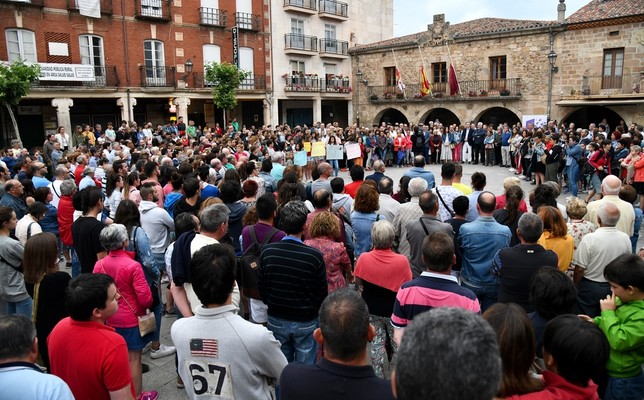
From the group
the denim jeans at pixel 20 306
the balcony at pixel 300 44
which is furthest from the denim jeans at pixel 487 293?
the balcony at pixel 300 44

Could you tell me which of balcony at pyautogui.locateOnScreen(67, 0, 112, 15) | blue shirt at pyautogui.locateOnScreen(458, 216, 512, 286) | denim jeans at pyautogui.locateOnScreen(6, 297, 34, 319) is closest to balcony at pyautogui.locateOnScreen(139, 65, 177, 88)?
balcony at pyautogui.locateOnScreen(67, 0, 112, 15)

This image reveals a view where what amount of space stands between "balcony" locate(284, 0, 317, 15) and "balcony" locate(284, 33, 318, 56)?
1.51 m

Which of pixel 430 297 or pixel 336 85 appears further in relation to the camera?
pixel 336 85

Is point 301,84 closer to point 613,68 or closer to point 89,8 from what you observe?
point 89,8

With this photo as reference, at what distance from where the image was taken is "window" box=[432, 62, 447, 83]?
94.8ft

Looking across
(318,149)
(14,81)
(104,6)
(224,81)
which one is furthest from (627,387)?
(104,6)

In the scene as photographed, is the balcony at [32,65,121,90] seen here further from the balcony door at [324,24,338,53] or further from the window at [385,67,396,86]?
the window at [385,67,396,86]

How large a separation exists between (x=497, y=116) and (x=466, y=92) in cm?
262

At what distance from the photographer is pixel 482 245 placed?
456 cm

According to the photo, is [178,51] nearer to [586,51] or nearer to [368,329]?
[586,51]

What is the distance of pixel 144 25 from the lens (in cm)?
2362

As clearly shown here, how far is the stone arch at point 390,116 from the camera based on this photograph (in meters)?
32.7

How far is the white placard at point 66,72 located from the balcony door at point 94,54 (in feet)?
1.97

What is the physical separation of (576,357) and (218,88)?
74.6ft
